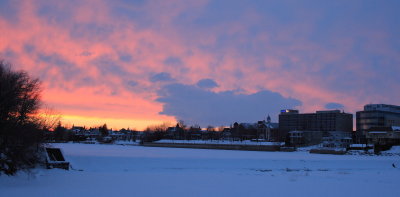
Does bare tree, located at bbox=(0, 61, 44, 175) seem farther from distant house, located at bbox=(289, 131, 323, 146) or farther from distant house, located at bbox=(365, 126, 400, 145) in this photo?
distant house, located at bbox=(365, 126, 400, 145)

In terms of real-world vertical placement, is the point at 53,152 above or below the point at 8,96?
below

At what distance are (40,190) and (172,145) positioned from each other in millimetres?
110702

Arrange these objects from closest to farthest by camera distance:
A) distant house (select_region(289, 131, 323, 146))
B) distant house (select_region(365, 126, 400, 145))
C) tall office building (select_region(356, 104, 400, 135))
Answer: distant house (select_region(365, 126, 400, 145)), distant house (select_region(289, 131, 323, 146)), tall office building (select_region(356, 104, 400, 135))

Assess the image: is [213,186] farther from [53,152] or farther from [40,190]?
[53,152]

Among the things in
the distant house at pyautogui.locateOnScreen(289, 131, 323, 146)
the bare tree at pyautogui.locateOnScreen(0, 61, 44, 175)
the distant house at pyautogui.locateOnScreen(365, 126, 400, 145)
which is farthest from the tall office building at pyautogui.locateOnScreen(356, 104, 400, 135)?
the bare tree at pyautogui.locateOnScreen(0, 61, 44, 175)

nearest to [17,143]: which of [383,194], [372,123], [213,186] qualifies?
[213,186]

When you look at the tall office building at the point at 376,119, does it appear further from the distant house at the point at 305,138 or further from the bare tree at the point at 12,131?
the bare tree at the point at 12,131

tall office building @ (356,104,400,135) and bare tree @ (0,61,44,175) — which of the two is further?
tall office building @ (356,104,400,135)

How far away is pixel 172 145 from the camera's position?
13075cm

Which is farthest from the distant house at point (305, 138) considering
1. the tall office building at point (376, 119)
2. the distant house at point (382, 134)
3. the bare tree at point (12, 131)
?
the bare tree at point (12, 131)

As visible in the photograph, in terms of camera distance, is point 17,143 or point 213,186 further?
point 213,186

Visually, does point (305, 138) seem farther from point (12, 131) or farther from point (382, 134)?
point (12, 131)

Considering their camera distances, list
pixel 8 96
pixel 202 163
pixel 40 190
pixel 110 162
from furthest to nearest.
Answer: pixel 202 163 → pixel 110 162 → pixel 8 96 → pixel 40 190

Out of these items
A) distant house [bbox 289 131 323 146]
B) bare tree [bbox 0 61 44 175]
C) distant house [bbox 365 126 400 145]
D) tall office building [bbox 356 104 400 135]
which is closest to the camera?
bare tree [bbox 0 61 44 175]
